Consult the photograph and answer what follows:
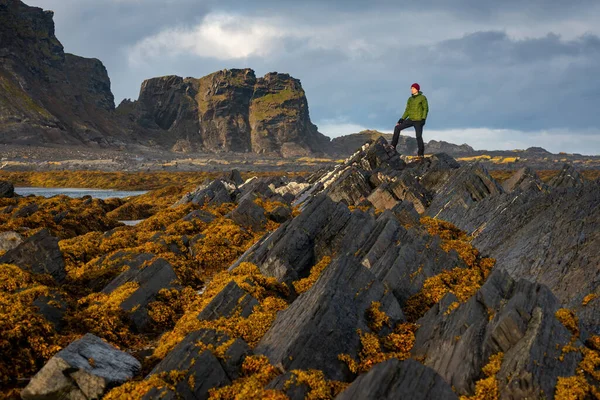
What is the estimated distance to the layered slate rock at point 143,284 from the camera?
15.4 m

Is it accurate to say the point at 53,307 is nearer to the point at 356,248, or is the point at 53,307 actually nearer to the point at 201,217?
the point at 356,248

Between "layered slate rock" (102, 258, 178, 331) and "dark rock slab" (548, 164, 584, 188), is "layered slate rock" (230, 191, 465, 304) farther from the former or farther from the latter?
"dark rock slab" (548, 164, 584, 188)

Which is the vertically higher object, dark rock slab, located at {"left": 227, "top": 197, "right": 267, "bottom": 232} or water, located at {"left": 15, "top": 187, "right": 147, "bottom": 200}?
dark rock slab, located at {"left": 227, "top": 197, "right": 267, "bottom": 232}

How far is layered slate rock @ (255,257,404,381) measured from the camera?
10758 mm

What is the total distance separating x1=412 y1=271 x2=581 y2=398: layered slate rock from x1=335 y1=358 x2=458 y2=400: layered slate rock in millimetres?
1631

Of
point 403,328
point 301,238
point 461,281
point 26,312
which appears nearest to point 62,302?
point 26,312

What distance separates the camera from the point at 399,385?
8.19 m

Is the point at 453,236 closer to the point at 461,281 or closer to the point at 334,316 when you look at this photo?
the point at 461,281

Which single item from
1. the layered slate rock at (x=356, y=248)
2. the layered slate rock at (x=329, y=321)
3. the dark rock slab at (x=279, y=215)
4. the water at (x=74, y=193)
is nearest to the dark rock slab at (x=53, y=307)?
the layered slate rock at (x=329, y=321)

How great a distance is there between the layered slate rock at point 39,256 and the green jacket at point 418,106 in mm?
27465

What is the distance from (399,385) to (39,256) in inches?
621

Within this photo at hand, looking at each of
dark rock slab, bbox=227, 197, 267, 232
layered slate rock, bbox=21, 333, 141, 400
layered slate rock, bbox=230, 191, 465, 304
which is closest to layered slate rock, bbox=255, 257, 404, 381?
layered slate rock, bbox=230, 191, 465, 304

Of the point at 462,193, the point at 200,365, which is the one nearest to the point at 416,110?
the point at 462,193

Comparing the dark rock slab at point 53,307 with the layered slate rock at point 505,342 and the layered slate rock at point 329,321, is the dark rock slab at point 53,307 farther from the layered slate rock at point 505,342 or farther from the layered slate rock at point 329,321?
the layered slate rock at point 505,342
